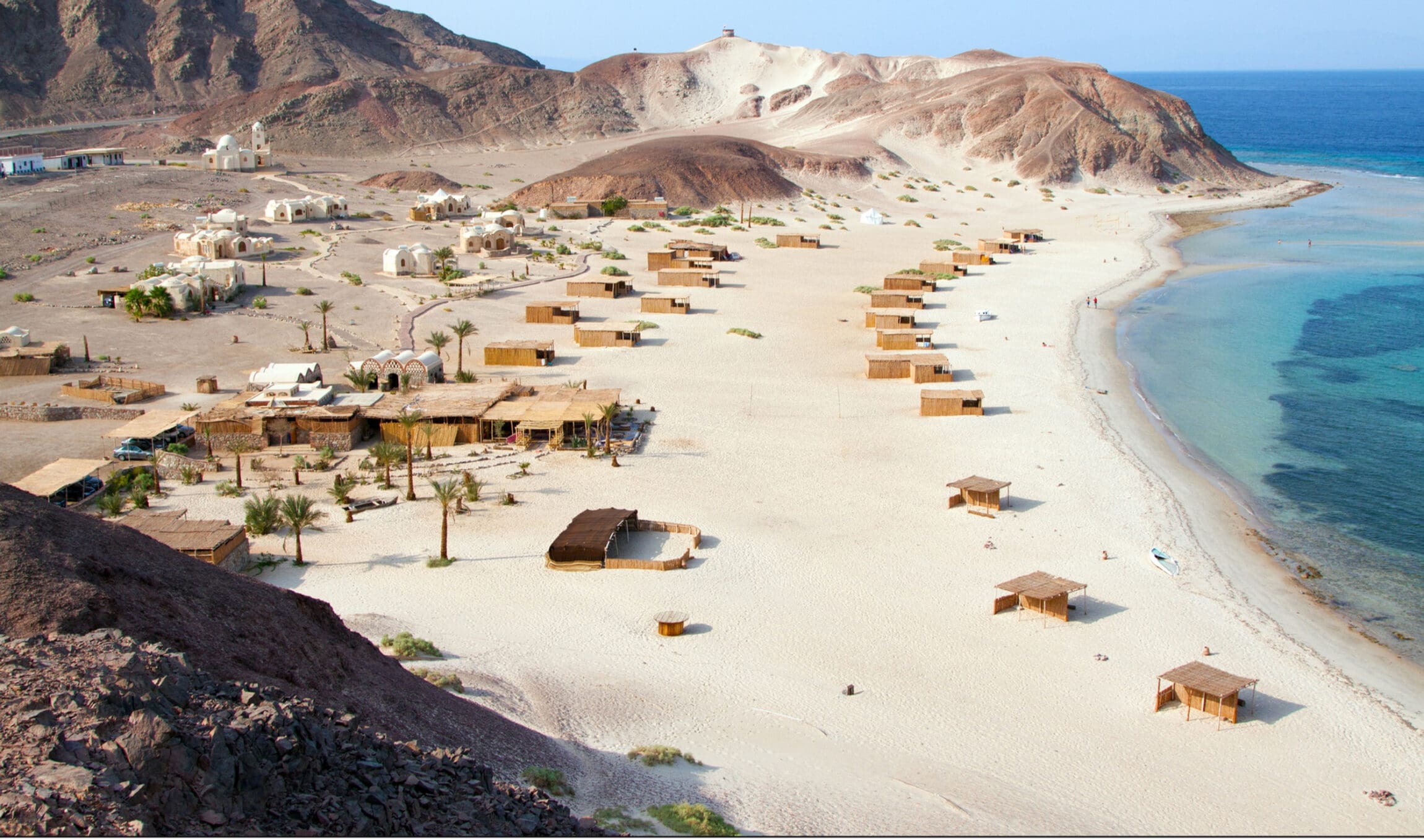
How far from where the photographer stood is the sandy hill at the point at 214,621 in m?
13.0

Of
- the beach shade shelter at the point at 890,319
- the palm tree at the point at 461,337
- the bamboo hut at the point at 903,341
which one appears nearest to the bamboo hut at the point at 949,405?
the bamboo hut at the point at 903,341

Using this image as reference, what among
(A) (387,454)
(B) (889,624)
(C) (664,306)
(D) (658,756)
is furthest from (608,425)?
(C) (664,306)

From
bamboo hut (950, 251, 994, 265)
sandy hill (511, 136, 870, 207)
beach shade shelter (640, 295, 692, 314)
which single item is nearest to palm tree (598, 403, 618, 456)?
beach shade shelter (640, 295, 692, 314)

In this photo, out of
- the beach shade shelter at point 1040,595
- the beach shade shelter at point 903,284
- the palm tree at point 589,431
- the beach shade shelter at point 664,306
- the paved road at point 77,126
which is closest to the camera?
the beach shade shelter at point 1040,595

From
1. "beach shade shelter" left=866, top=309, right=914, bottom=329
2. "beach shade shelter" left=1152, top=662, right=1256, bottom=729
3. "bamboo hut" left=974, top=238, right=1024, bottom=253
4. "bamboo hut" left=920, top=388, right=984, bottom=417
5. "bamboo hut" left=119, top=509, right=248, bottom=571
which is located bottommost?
"beach shade shelter" left=1152, top=662, right=1256, bottom=729

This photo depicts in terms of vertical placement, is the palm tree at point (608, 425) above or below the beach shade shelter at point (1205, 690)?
above

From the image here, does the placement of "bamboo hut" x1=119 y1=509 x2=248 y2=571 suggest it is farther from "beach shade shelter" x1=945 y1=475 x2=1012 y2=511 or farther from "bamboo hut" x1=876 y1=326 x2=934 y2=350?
"bamboo hut" x1=876 y1=326 x2=934 y2=350

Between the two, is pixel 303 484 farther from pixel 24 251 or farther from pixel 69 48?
pixel 69 48

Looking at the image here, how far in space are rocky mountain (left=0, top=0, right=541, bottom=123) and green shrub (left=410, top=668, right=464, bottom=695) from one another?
372 ft

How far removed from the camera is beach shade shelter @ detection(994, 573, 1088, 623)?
24.3 m

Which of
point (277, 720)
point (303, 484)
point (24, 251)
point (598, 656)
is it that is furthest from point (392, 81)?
point (277, 720)

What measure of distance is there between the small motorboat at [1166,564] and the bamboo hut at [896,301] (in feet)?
98.6

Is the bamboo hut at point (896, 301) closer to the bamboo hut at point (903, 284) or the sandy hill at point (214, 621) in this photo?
the bamboo hut at point (903, 284)

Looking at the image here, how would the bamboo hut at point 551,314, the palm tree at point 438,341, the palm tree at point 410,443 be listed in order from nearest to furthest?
the palm tree at point 410,443 → the palm tree at point 438,341 → the bamboo hut at point 551,314
